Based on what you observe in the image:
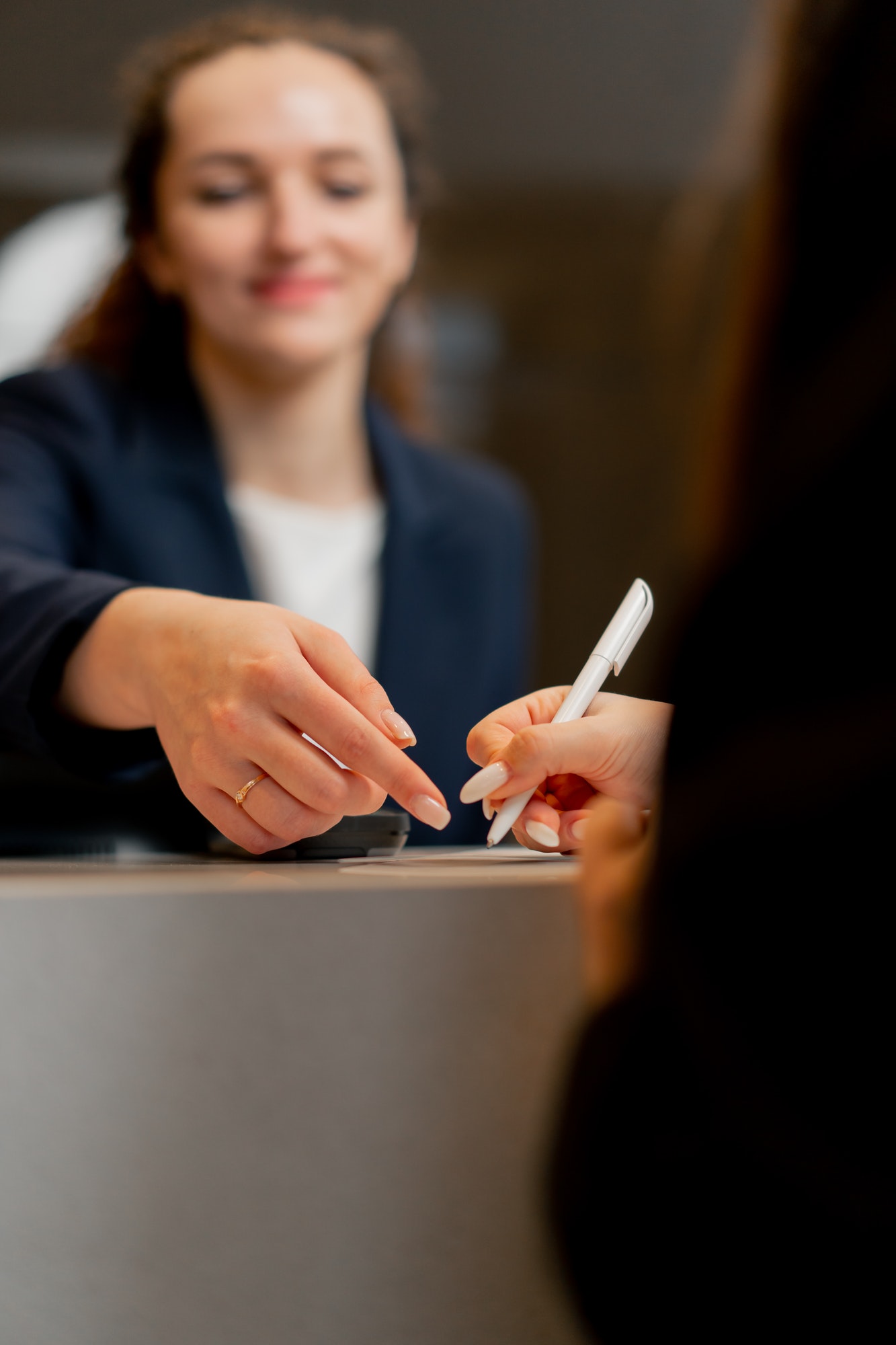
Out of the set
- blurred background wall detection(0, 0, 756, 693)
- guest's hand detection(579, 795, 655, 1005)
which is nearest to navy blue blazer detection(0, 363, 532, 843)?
guest's hand detection(579, 795, 655, 1005)

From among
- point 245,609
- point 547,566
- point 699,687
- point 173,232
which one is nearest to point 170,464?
point 173,232

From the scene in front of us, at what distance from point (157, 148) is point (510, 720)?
0.46 metres

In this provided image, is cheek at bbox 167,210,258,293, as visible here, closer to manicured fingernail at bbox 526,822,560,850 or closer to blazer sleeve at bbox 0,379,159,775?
blazer sleeve at bbox 0,379,159,775

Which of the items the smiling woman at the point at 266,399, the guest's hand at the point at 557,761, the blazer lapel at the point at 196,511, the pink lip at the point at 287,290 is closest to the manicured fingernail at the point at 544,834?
the guest's hand at the point at 557,761

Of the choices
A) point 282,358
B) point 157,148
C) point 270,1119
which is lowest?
point 270,1119

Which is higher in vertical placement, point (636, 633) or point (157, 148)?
point (157, 148)

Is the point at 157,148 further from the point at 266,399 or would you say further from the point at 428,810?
the point at 428,810

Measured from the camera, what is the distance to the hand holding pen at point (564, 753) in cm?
23

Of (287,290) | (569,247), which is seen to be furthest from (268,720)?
(569,247)

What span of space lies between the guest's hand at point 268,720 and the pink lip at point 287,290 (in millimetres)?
341

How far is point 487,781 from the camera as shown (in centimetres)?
24

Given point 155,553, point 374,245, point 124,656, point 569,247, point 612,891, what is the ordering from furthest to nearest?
point 569,247, point 374,245, point 155,553, point 124,656, point 612,891

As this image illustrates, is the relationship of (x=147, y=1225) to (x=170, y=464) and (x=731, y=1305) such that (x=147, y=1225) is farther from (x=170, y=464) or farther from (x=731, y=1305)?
(x=170, y=464)

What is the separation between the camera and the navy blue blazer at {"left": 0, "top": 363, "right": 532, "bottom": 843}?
313 millimetres
